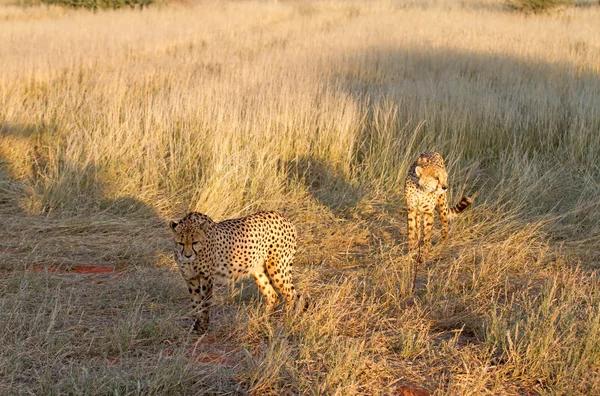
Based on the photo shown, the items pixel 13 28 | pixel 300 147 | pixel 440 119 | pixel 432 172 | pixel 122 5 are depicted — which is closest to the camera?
pixel 432 172

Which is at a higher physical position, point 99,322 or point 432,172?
point 432,172

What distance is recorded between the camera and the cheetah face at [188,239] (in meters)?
3.32

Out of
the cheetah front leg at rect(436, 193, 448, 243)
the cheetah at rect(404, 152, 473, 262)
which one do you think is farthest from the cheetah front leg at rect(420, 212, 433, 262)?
the cheetah front leg at rect(436, 193, 448, 243)

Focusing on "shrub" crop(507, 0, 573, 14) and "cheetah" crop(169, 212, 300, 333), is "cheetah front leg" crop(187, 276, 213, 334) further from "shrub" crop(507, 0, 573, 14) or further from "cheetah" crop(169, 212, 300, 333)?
"shrub" crop(507, 0, 573, 14)

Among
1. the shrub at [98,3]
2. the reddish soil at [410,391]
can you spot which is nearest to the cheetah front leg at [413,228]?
the reddish soil at [410,391]

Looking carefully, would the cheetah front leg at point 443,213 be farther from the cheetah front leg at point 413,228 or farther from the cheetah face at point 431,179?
the cheetah face at point 431,179

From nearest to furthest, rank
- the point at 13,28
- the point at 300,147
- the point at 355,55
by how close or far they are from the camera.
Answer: the point at 300,147, the point at 355,55, the point at 13,28

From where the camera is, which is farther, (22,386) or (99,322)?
(99,322)

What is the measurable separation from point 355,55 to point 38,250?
275 inches

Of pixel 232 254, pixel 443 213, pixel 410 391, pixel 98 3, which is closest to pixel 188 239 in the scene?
pixel 232 254

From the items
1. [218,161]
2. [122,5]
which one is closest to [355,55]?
[218,161]

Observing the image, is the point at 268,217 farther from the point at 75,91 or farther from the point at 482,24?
the point at 482,24

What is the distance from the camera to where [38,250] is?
183 inches

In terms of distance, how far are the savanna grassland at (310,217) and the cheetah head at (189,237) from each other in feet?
1.20
